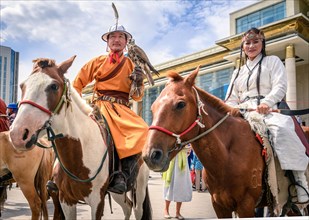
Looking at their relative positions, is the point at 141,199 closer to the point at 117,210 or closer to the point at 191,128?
the point at 191,128

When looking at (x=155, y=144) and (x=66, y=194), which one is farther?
(x=66, y=194)

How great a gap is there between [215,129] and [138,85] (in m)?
1.52

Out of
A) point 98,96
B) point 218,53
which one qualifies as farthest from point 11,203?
point 218,53

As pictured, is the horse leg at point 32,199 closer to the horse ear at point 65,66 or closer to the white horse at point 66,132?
the white horse at point 66,132

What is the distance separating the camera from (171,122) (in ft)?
8.23

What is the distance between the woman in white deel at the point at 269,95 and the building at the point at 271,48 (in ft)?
39.6

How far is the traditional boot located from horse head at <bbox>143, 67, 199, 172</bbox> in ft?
4.36

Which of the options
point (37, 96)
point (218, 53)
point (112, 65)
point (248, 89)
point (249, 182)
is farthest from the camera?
point (218, 53)

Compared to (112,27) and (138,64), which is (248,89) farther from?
(112,27)

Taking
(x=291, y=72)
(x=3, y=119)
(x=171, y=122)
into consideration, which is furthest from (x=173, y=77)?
(x=291, y=72)

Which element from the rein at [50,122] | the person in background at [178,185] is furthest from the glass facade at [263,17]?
the rein at [50,122]

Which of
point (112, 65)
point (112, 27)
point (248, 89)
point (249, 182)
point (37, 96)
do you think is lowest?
point (249, 182)

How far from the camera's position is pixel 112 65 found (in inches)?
161

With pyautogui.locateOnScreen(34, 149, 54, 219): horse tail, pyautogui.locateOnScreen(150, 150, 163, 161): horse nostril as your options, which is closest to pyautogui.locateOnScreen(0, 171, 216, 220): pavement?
pyautogui.locateOnScreen(34, 149, 54, 219): horse tail
